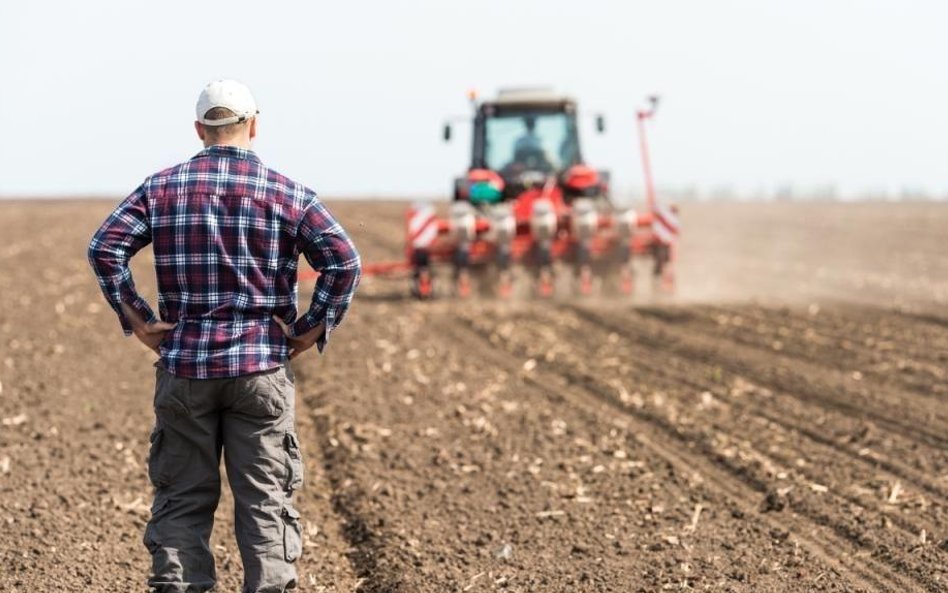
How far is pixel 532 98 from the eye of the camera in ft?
51.7

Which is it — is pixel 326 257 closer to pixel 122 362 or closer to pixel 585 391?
pixel 585 391

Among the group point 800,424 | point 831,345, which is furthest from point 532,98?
point 800,424

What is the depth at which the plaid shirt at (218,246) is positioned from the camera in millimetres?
3801

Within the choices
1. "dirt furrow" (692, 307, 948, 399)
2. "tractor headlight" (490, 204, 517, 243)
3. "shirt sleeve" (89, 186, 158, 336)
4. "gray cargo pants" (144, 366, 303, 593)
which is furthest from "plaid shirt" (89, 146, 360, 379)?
"tractor headlight" (490, 204, 517, 243)

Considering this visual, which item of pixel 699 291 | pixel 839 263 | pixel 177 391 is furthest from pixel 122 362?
pixel 839 263

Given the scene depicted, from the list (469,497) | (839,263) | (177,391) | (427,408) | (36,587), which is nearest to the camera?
(177,391)

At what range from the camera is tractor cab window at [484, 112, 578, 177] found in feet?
52.1

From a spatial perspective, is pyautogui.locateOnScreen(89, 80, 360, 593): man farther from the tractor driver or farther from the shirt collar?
the tractor driver

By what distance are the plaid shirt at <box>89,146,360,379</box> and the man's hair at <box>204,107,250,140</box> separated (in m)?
0.04

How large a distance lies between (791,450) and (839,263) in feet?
48.6

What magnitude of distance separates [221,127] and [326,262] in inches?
19.7

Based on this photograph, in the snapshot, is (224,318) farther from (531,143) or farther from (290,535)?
(531,143)

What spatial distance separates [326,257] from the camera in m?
3.90

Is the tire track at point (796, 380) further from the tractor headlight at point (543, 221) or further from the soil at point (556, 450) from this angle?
the tractor headlight at point (543, 221)
